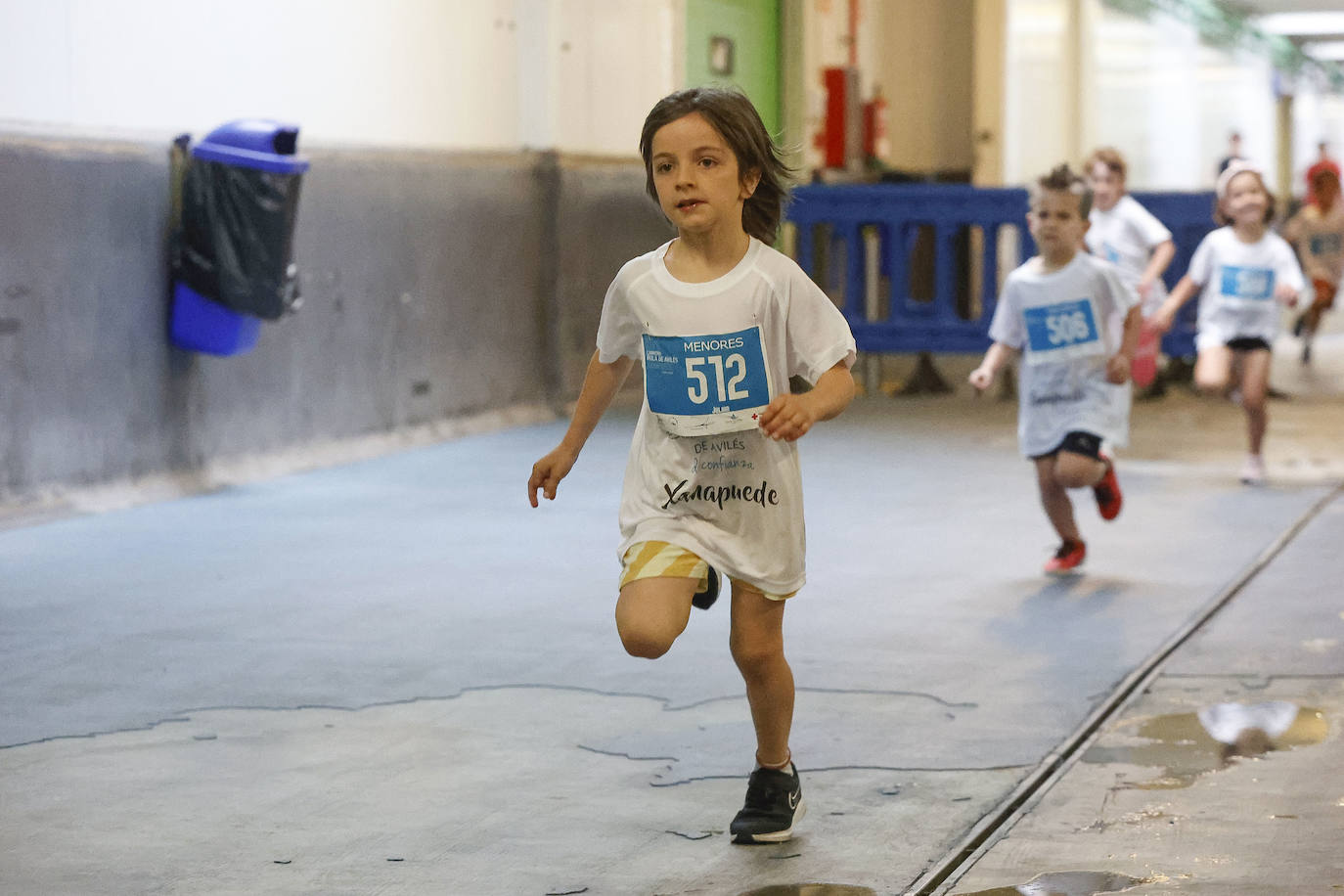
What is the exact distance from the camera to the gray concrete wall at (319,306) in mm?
8531

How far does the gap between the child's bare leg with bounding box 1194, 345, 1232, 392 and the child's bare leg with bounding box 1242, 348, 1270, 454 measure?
0.32 ft

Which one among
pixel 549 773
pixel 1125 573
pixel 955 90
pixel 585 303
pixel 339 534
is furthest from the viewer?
pixel 955 90

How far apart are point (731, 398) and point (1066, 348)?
3.48 meters

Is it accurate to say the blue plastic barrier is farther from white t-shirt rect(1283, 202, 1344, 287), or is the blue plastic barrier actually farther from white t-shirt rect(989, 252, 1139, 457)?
white t-shirt rect(989, 252, 1139, 457)

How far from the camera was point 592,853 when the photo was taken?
3.98 m

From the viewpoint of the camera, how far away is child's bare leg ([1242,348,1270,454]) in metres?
9.66

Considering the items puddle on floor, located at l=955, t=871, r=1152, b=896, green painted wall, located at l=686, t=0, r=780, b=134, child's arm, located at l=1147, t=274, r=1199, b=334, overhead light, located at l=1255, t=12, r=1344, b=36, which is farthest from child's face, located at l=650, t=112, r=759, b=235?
overhead light, located at l=1255, t=12, r=1344, b=36

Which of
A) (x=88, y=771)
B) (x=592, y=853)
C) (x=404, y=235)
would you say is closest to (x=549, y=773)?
(x=592, y=853)

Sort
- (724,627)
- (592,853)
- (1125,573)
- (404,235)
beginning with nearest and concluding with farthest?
(592,853), (724,627), (1125,573), (404,235)

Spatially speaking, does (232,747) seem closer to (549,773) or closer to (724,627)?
(549,773)

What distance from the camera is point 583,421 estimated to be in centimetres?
428

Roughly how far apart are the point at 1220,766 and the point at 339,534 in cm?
451

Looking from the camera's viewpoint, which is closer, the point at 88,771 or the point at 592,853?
the point at 592,853

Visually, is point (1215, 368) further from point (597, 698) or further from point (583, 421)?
Answer: point (583, 421)
